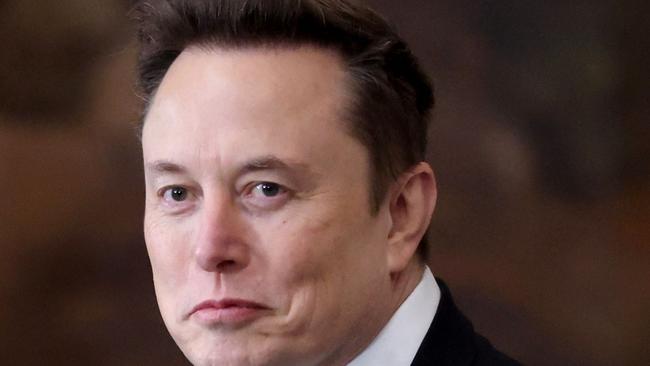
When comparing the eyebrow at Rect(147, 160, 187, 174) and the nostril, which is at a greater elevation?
the eyebrow at Rect(147, 160, 187, 174)

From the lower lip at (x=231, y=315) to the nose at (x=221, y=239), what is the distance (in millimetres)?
46

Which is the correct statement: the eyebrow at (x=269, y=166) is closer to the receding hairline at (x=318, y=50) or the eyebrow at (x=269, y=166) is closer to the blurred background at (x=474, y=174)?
the receding hairline at (x=318, y=50)

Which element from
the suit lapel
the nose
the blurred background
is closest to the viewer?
the nose

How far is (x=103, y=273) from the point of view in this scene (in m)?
2.59

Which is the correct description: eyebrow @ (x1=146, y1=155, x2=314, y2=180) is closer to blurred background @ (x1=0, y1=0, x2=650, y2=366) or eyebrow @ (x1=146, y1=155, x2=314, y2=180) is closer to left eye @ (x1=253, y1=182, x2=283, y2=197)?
left eye @ (x1=253, y1=182, x2=283, y2=197)

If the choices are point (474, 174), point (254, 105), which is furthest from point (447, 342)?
point (474, 174)

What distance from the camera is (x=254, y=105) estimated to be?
4.44 feet

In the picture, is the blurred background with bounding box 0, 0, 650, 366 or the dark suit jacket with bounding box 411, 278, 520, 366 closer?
the dark suit jacket with bounding box 411, 278, 520, 366

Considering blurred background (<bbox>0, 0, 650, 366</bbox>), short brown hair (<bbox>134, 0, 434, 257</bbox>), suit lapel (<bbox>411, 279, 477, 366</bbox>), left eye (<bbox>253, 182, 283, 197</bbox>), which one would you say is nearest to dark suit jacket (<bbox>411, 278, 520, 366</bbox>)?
suit lapel (<bbox>411, 279, 477, 366</bbox>)

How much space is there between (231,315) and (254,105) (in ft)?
0.78

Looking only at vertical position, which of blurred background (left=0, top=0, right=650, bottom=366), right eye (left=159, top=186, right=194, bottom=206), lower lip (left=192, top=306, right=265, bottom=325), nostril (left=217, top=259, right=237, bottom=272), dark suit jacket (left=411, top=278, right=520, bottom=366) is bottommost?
blurred background (left=0, top=0, right=650, bottom=366)

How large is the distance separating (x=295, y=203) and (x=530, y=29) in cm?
120

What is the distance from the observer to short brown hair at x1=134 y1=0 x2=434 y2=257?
4.61 ft

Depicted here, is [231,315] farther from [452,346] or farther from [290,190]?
[452,346]
